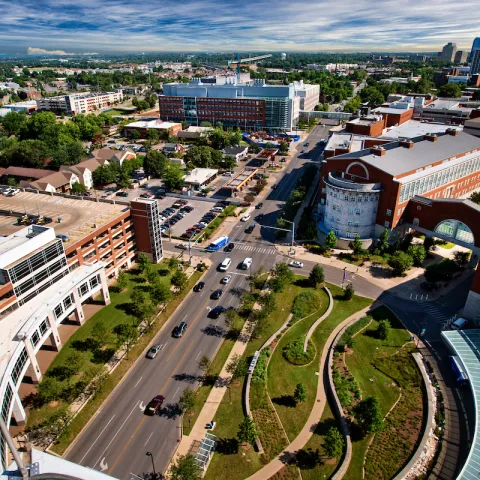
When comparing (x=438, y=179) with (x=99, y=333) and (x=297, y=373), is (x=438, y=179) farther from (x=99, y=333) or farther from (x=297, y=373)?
(x=99, y=333)

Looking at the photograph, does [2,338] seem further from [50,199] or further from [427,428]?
[427,428]

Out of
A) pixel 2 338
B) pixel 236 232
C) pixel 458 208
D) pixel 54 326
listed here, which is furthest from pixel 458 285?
pixel 2 338

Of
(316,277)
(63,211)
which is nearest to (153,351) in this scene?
(316,277)

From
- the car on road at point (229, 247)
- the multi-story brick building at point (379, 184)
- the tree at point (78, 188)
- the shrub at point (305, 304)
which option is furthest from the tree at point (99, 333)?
the tree at point (78, 188)

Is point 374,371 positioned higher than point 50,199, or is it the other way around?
point 50,199

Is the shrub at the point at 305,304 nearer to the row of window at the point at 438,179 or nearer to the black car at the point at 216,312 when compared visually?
the black car at the point at 216,312

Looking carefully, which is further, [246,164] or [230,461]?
[246,164]

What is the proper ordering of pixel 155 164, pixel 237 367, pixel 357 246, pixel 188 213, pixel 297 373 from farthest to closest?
pixel 155 164 < pixel 188 213 < pixel 357 246 < pixel 297 373 < pixel 237 367
